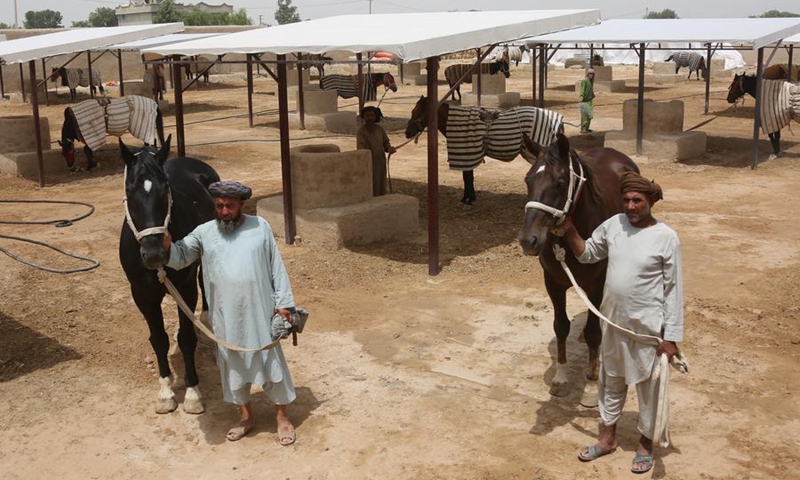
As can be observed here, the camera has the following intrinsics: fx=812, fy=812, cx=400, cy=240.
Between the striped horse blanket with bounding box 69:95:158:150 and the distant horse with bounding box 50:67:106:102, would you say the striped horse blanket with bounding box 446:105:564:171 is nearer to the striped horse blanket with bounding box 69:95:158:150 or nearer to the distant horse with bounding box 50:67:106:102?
the striped horse blanket with bounding box 69:95:158:150

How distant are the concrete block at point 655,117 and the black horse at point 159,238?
1136cm

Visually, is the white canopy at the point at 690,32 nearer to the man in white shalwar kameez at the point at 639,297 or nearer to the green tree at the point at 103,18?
the man in white shalwar kameez at the point at 639,297

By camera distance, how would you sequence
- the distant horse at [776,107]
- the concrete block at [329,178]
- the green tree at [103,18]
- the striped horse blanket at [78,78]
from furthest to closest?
the green tree at [103,18] < the striped horse blanket at [78,78] < the distant horse at [776,107] < the concrete block at [329,178]

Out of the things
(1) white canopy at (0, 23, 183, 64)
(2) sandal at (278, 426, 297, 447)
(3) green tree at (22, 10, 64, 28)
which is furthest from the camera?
(3) green tree at (22, 10, 64, 28)

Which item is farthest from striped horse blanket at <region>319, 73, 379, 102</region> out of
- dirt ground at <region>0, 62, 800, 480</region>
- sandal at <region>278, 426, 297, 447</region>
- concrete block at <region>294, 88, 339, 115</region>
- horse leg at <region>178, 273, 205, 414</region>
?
sandal at <region>278, 426, 297, 447</region>

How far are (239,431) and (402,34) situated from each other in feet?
17.7

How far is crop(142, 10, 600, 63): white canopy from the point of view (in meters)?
8.42

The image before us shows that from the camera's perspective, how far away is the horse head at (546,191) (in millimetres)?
4617

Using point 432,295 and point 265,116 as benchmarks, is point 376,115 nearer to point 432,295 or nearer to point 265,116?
point 432,295

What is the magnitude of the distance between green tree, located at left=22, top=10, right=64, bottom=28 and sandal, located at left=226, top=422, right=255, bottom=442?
509ft

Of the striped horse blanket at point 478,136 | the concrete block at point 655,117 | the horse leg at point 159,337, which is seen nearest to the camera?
the horse leg at point 159,337

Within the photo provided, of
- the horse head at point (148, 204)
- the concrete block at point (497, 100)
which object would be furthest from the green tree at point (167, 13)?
the horse head at point (148, 204)

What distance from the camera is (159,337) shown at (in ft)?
18.1

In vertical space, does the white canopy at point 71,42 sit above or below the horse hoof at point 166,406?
above
